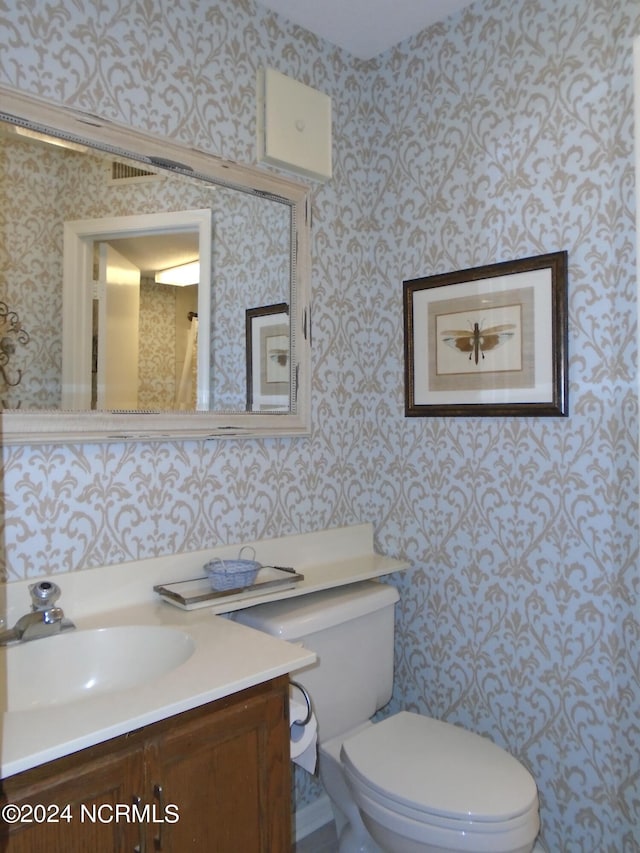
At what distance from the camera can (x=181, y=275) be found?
1632 millimetres

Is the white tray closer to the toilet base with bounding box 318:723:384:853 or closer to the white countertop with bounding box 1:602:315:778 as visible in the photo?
the white countertop with bounding box 1:602:315:778

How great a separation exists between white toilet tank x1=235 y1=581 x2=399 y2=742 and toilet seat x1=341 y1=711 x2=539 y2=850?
11cm

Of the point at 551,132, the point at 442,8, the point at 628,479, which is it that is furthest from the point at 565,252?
the point at 442,8

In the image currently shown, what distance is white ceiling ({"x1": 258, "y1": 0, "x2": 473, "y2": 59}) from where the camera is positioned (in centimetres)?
182

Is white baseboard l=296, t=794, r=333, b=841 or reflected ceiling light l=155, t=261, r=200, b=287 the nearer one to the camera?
reflected ceiling light l=155, t=261, r=200, b=287

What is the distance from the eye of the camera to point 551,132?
165 cm

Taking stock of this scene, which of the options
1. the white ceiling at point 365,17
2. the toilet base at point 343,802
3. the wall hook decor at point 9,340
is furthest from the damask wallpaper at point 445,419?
the toilet base at point 343,802

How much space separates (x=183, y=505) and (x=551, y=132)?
1.37 meters

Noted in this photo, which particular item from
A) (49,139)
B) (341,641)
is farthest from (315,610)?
(49,139)

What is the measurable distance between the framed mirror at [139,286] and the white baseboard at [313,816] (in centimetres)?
115

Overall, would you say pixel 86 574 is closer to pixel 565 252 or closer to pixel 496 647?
pixel 496 647

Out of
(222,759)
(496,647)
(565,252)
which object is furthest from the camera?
(496,647)

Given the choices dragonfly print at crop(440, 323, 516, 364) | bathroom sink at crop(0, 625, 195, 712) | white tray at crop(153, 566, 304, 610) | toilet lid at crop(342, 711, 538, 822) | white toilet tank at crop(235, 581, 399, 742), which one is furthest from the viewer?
dragonfly print at crop(440, 323, 516, 364)

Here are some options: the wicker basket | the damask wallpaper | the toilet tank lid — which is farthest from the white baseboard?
the wicker basket
